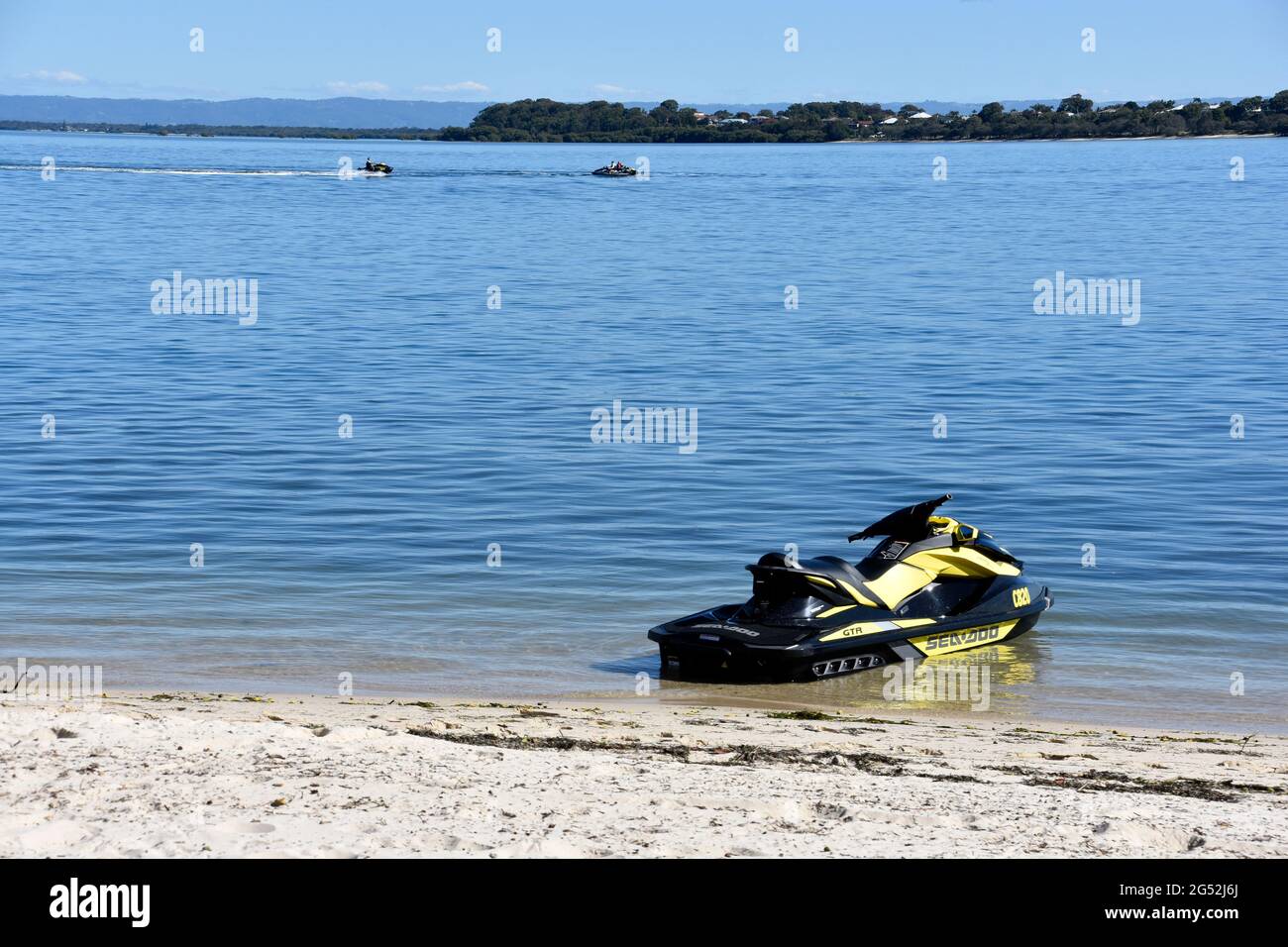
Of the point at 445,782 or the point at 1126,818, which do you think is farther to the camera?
the point at 445,782

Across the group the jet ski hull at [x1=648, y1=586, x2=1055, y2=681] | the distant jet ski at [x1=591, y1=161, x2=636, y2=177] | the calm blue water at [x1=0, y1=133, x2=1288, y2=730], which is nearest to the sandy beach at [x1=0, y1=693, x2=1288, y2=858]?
the jet ski hull at [x1=648, y1=586, x2=1055, y2=681]

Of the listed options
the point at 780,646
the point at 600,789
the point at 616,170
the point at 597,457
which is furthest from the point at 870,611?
the point at 616,170

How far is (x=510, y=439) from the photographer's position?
76.8ft

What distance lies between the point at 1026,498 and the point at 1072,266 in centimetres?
3487

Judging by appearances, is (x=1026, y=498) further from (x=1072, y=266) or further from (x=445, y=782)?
(x=1072, y=266)

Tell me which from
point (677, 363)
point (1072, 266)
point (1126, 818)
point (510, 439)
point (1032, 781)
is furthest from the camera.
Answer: point (1072, 266)

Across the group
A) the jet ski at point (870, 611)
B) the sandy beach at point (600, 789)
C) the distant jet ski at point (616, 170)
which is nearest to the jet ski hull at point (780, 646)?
the jet ski at point (870, 611)

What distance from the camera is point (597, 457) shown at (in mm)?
22094

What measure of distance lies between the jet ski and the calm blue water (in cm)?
30

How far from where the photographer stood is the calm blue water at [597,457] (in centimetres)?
1342

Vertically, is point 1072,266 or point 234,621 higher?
point 1072,266

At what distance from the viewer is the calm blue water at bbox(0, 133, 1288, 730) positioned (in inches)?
528

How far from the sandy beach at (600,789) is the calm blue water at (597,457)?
198cm
